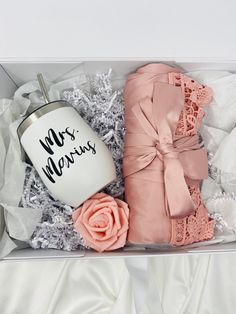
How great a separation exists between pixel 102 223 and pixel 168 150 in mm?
155

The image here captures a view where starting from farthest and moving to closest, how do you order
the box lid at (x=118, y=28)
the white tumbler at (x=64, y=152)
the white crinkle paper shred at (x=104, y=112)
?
the box lid at (x=118, y=28) → the white crinkle paper shred at (x=104, y=112) → the white tumbler at (x=64, y=152)

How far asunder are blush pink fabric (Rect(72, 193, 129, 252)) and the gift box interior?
0.06 ft

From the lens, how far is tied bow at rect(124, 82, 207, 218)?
2.31 ft

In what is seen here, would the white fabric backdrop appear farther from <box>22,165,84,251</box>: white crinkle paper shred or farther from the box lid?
the box lid

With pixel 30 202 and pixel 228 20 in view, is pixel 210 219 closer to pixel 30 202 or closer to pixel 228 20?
pixel 30 202

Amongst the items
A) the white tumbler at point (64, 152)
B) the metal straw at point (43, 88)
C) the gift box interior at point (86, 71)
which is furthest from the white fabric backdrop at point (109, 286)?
the metal straw at point (43, 88)

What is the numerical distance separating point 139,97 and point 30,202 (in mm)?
253

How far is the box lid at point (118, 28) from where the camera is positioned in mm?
885

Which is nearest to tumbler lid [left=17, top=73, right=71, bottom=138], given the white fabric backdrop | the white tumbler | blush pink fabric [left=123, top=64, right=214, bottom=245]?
the white tumbler

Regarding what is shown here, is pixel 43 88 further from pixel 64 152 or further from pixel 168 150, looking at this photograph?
pixel 168 150

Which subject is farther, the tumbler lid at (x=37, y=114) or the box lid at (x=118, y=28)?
the box lid at (x=118, y=28)

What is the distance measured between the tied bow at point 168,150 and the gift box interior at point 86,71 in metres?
0.07

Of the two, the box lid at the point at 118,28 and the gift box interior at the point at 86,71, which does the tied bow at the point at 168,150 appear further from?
the box lid at the point at 118,28

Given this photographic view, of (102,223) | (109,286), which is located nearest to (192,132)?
(102,223)
